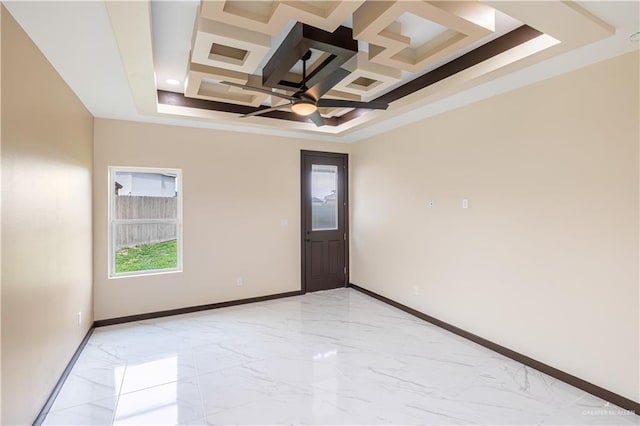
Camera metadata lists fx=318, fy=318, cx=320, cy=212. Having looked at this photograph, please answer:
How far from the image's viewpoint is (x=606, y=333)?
8.09 feet

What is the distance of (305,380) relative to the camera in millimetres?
2740

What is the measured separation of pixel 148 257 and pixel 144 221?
495 millimetres

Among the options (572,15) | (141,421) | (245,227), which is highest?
(572,15)

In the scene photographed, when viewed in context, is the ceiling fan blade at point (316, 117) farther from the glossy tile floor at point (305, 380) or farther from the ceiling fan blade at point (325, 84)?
the glossy tile floor at point (305, 380)

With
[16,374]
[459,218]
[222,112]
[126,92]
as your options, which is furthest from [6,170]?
[459,218]

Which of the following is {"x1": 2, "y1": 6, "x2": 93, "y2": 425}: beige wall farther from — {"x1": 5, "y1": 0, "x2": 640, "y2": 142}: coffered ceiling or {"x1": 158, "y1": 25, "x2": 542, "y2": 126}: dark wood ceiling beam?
{"x1": 158, "y1": 25, "x2": 542, "y2": 126}: dark wood ceiling beam

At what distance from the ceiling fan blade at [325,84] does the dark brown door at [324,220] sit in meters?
2.55

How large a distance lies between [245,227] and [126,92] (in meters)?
2.35

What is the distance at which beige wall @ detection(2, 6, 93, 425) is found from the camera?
1812mm

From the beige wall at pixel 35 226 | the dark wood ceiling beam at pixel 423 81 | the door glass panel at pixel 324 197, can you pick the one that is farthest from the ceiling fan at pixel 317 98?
the door glass panel at pixel 324 197

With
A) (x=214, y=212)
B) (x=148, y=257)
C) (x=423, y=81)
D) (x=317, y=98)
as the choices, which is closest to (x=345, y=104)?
(x=317, y=98)

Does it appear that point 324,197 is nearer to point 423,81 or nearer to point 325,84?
point 423,81

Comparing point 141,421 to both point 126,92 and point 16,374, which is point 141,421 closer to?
point 16,374

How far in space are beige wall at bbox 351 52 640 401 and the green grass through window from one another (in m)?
3.30
